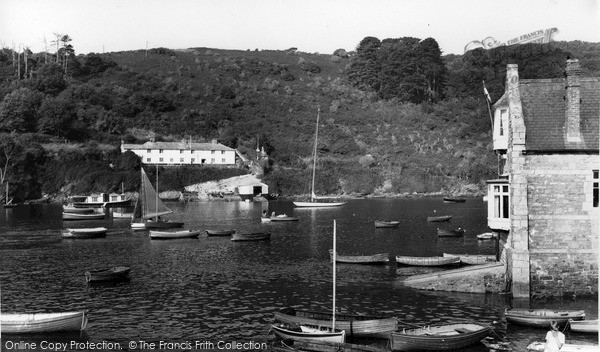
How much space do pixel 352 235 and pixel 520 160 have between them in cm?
4654

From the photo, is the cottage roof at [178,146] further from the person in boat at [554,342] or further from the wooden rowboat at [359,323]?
the person in boat at [554,342]

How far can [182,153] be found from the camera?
175 m

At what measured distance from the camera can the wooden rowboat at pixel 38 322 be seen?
1361 inches

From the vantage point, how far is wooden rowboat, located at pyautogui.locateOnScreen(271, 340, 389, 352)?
28.7 metres

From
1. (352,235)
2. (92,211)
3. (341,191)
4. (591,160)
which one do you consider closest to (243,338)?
(591,160)

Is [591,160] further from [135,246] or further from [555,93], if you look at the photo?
[135,246]

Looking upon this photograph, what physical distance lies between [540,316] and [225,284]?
24898 mm

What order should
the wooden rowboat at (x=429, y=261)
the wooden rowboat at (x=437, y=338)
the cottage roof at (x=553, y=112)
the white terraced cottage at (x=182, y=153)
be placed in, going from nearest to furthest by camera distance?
the wooden rowboat at (x=437, y=338)
the cottage roof at (x=553, y=112)
the wooden rowboat at (x=429, y=261)
the white terraced cottage at (x=182, y=153)

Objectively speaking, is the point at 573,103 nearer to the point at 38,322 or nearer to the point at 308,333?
the point at 308,333

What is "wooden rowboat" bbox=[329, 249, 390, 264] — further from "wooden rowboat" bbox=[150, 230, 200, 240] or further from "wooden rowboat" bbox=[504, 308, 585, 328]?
"wooden rowboat" bbox=[150, 230, 200, 240]

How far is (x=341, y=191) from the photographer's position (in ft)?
582

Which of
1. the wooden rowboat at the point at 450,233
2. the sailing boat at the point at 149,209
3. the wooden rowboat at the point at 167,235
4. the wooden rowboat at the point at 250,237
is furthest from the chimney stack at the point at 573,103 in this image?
the sailing boat at the point at 149,209

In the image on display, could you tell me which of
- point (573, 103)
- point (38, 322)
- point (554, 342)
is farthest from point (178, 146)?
point (554, 342)

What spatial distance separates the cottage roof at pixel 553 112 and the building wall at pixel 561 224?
101 centimetres
